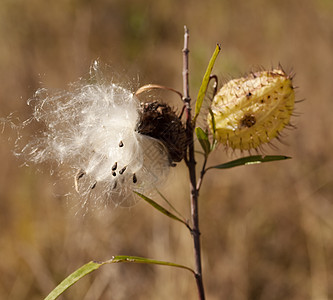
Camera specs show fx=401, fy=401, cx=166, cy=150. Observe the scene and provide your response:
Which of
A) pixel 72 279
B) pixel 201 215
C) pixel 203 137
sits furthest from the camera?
pixel 201 215

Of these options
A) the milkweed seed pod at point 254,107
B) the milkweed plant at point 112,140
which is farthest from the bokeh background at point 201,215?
the milkweed plant at point 112,140

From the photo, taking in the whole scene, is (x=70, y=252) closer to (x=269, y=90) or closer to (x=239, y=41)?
(x=269, y=90)

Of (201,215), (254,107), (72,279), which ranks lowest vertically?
(72,279)

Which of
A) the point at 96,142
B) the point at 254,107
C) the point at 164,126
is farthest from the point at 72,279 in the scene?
the point at 254,107

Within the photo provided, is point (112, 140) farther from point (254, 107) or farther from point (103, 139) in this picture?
point (254, 107)

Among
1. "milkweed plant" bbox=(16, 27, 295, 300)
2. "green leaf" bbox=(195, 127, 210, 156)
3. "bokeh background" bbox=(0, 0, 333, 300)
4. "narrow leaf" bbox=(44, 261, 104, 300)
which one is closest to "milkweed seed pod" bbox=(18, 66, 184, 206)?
"milkweed plant" bbox=(16, 27, 295, 300)

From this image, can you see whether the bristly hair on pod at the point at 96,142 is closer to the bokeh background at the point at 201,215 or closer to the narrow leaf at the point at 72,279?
the narrow leaf at the point at 72,279
